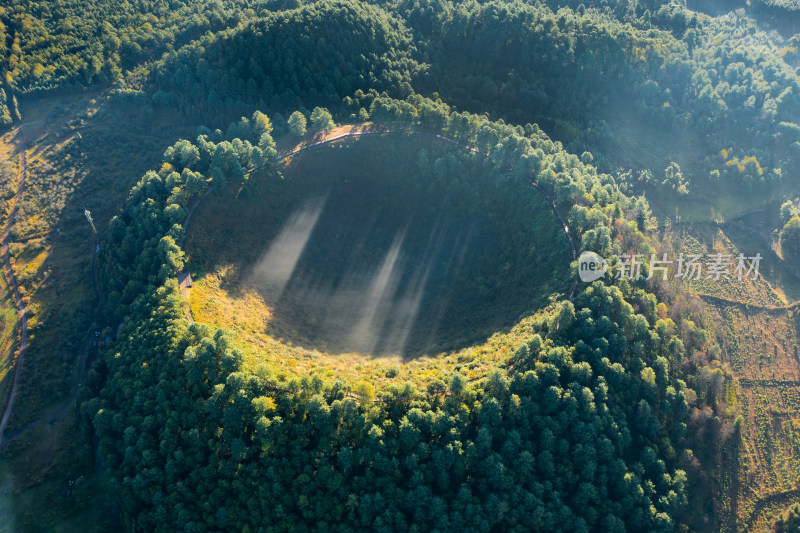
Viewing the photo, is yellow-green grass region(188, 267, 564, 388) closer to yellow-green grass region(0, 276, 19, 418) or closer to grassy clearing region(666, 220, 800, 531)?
yellow-green grass region(0, 276, 19, 418)

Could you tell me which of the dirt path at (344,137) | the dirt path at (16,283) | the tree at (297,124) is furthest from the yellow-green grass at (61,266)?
the tree at (297,124)

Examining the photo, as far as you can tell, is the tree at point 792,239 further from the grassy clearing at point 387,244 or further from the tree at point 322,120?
the tree at point 322,120

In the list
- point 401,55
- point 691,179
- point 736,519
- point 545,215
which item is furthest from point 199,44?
point 736,519

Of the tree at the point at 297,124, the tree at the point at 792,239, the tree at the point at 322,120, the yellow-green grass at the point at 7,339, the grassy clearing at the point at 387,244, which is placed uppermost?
the tree at the point at 792,239

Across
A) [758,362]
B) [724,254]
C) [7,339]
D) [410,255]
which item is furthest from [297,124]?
[758,362]

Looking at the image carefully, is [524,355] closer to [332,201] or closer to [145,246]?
[332,201]
